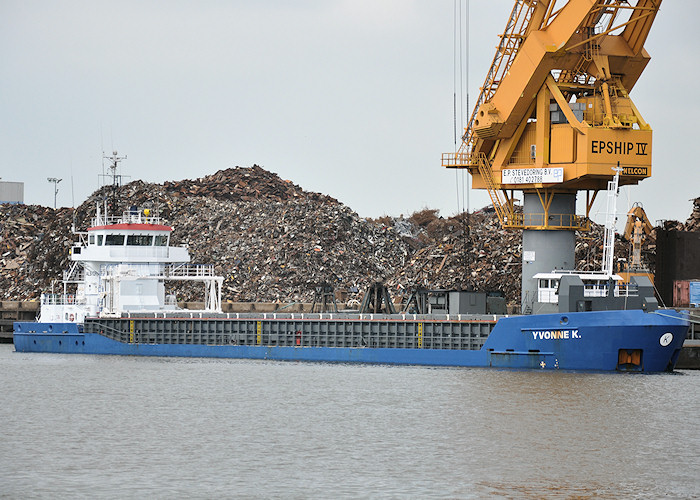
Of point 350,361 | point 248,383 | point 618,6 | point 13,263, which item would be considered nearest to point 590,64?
point 618,6

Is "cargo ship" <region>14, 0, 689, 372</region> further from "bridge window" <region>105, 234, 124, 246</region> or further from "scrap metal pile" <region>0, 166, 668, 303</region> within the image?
"scrap metal pile" <region>0, 166, 668, 303</region>

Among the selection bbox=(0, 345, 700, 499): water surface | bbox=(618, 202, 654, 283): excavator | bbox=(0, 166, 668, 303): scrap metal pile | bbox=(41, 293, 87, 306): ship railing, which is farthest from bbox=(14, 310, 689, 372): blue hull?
bbox=(41, 293, 87, 306): ship railing

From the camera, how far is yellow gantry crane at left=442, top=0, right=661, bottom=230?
41.8 meters

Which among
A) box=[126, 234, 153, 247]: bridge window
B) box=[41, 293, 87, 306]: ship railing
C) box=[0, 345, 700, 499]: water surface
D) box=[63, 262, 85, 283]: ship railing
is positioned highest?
box=[126, 234, 153, 247]: bridge window

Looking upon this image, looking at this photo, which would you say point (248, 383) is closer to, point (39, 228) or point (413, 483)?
point (413, 483)

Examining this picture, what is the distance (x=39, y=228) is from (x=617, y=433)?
196ft

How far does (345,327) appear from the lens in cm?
4450

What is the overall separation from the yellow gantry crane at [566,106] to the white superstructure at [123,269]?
49.4 ft

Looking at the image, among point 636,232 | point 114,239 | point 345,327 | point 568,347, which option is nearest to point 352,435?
point 568,347

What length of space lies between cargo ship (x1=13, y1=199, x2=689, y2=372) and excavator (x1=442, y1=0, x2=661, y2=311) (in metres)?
3.30

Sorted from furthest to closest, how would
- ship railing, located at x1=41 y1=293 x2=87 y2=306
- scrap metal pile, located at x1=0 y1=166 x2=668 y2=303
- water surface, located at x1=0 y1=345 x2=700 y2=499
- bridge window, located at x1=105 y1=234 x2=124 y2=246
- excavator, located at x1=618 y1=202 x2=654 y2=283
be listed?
scrap metal pile, located at x1=0 y1=166 x2=668 y2=303 < ship railing, located at x1=41 y1=293 x2=87 y2=306 < bridge window, located at x1=105 y1=234 x2=124 y2=246 < excavator, located at x1=618 y1=202 x2=654 y2=283 < water surface, located at x1=0 y1=345 x2=700 y2=499

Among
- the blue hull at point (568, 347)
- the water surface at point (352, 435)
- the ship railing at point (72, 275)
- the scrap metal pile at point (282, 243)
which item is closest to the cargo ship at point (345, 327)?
the blue hull at point (568, 347)

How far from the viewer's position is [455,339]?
41375 millimetres

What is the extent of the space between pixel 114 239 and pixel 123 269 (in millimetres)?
1457
